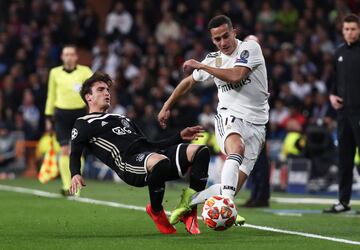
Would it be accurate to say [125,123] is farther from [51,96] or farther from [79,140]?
[51,96]

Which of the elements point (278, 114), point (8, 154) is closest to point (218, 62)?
point (278, 114)

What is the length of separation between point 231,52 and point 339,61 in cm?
285

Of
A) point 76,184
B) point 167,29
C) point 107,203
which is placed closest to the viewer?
point 76,184

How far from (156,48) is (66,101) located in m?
10.2

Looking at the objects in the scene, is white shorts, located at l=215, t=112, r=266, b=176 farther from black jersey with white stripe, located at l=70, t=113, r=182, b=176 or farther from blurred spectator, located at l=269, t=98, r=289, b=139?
blurred spectator, located at l=269, t=98, r=289, b=139

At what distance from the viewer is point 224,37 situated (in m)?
10.7

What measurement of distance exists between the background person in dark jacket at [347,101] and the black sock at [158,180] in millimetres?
3967

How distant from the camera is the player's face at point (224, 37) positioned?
10.6m

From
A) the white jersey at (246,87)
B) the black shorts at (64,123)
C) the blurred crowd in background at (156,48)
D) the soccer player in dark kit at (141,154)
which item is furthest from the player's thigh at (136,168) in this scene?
the blurred crowd in background at (156,48)

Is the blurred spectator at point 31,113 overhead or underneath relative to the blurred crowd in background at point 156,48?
underneath

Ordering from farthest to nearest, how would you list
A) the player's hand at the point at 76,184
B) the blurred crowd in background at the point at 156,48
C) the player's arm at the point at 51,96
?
the blurred crowd in background at the point at 156,48, the player's arm at the point at 51,96, the player's hand at the point at 76,184

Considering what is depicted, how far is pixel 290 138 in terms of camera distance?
20.2 metres

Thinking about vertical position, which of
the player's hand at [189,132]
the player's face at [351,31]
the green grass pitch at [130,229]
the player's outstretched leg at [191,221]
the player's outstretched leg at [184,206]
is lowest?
the green grass pitch at [130,229]

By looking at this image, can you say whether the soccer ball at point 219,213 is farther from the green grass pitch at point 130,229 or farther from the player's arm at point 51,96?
the player's arm at point 51,96
